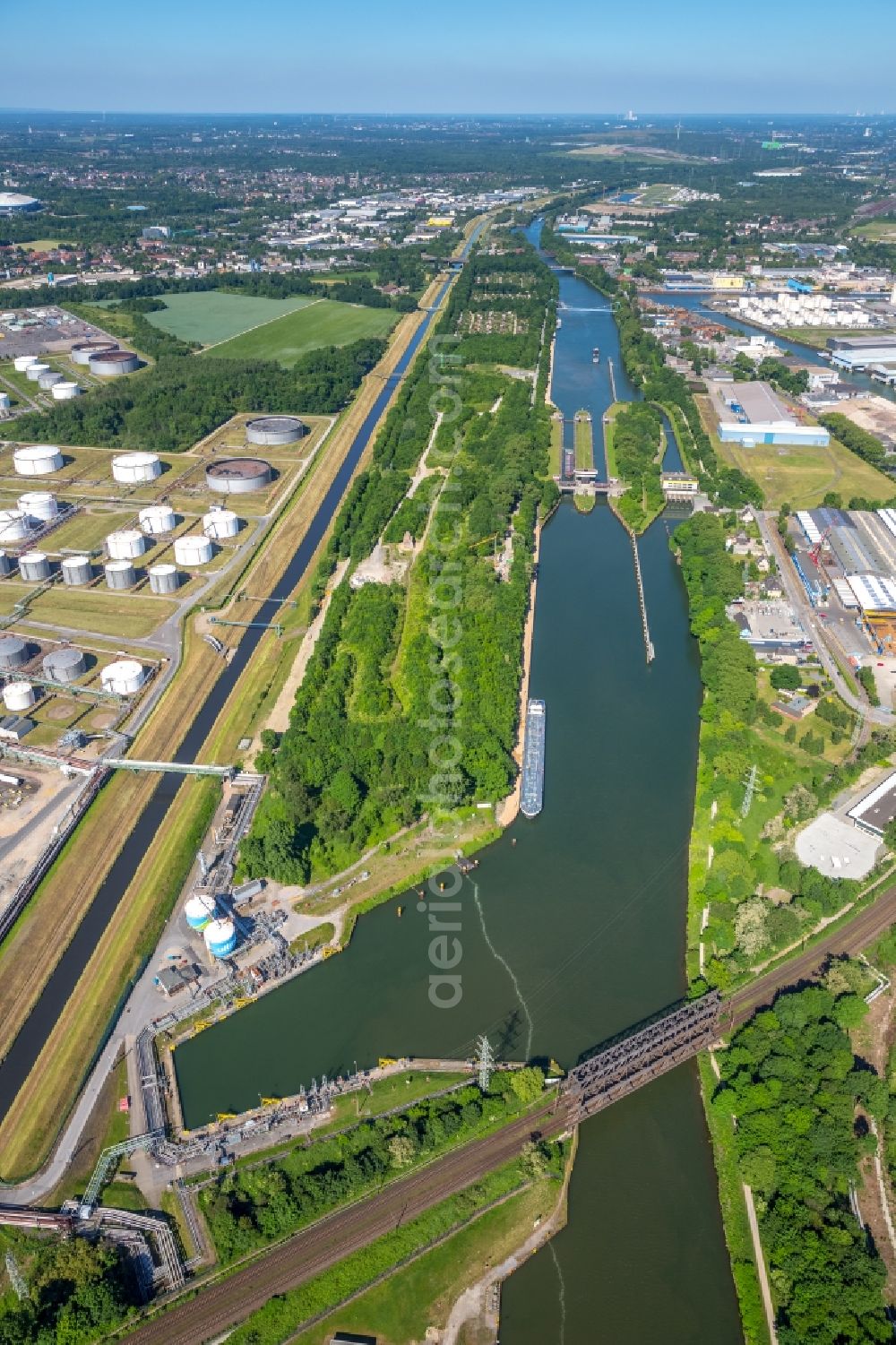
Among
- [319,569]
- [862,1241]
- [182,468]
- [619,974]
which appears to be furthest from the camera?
[182,468]

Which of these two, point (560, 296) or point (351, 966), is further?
point (560, 296)

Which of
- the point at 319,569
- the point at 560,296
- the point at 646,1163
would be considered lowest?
the point at 646,1163

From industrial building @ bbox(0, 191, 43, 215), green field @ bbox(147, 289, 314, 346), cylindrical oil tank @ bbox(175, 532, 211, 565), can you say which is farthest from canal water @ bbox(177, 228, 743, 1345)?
industrial building @ bbox(0, 191, 43, 215)

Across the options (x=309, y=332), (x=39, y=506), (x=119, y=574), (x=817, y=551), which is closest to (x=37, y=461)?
(x=39, y=506)

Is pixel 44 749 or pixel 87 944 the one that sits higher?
pixel 44 749

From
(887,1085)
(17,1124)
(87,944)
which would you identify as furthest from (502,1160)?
(87,944)

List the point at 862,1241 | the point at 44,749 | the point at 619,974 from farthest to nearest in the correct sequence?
the point at 44,749 < the point at 619,974 < the point at 862,1241

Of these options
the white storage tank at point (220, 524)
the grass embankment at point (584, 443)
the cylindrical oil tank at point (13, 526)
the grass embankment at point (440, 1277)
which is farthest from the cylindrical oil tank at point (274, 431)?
the grass embankment at point (440, 1277)

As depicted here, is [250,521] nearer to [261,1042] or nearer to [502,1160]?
[261,1042]
